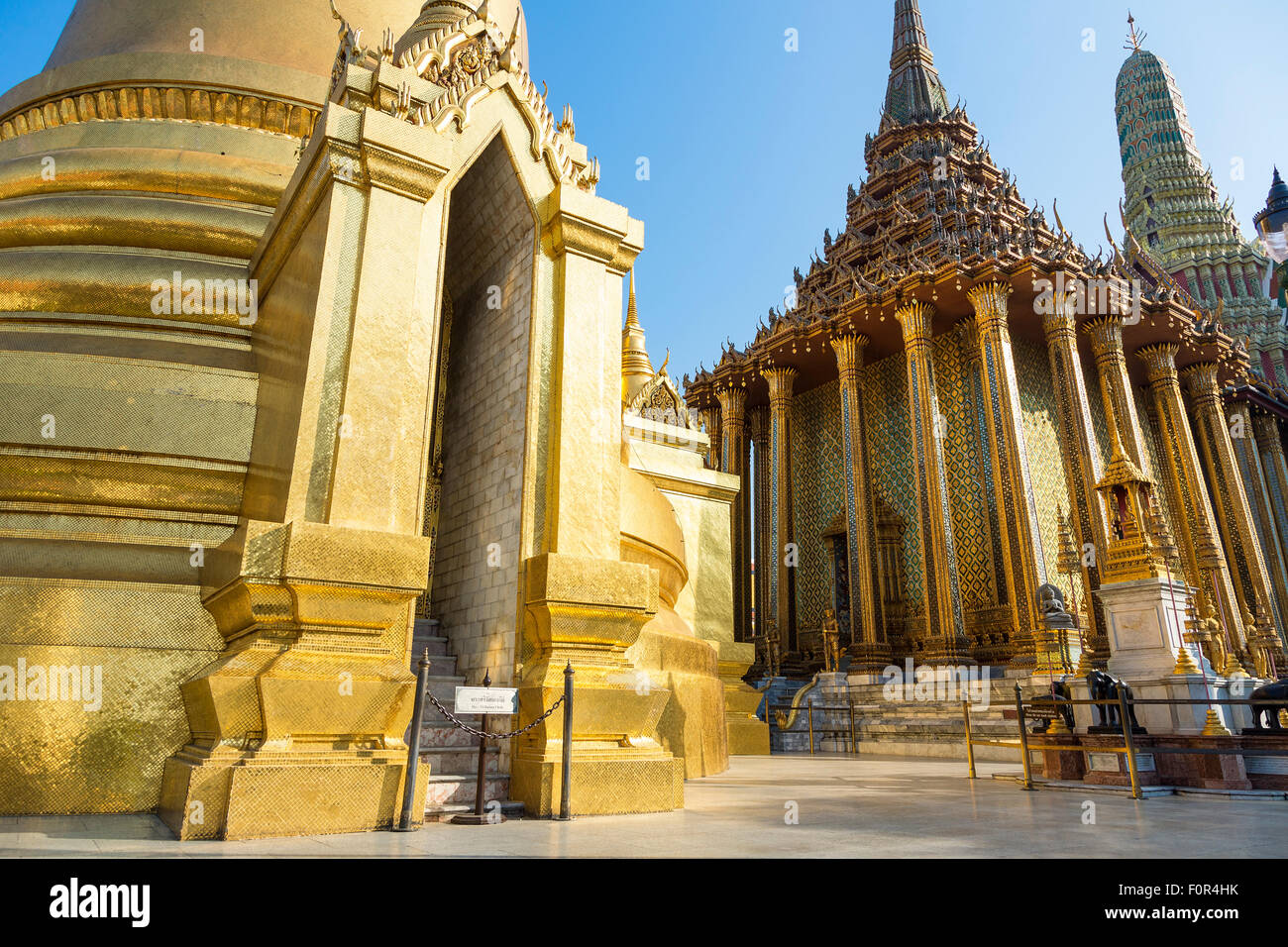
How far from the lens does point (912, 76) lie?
27.2 metres

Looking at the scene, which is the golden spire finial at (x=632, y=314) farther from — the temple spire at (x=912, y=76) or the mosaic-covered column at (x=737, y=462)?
the temple spire at (x=912, y=76)

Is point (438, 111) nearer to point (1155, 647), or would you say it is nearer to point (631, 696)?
point (631, 696)

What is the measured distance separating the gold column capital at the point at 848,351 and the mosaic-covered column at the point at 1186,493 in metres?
7.60

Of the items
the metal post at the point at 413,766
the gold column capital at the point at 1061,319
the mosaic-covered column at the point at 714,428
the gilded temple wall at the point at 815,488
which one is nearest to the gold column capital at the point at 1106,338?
the gold column capital at the point at 1061,319

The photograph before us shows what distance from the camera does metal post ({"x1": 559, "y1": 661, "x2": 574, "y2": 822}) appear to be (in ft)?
14.7

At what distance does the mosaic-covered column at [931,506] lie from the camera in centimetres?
1611

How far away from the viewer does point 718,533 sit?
1179 cm

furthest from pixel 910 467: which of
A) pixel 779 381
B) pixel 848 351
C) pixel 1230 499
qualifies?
pixel 1230 499

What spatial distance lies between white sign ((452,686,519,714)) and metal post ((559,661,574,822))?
0.97ft

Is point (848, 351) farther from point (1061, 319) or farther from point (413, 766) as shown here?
point (413, 766)

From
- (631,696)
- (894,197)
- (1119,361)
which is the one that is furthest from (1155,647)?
(894,197)

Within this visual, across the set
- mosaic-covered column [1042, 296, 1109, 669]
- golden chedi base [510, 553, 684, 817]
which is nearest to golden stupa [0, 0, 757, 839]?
golden chedi base [510, 553, 684, 817]

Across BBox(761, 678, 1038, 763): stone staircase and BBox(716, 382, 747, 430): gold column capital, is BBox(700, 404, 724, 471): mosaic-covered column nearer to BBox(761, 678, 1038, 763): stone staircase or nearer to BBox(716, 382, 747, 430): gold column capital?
BBox(716, 382, 747, 430): gold column capital
